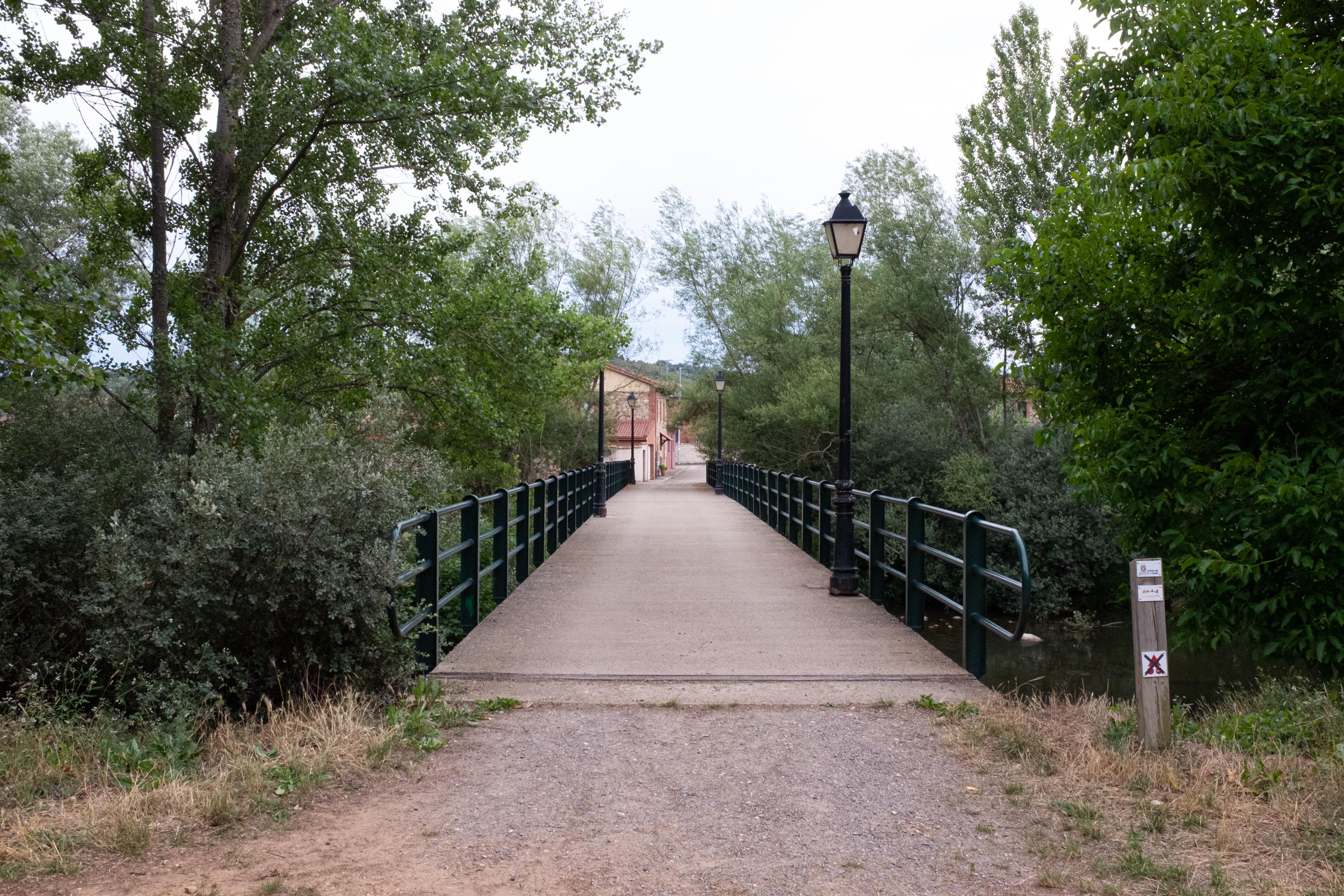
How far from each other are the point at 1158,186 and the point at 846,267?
12.0 feet

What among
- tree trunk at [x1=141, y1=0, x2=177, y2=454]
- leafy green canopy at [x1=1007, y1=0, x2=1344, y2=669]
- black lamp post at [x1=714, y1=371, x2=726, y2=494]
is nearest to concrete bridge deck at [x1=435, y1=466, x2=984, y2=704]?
leafy green canopy at [x1=1007, y1=0, x2=1344, y2=669]

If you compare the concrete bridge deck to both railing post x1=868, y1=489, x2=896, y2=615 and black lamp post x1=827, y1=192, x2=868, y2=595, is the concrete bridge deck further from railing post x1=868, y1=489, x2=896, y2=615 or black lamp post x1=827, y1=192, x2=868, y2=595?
black lamp post x1=827, y1=192, x2=868, y2=595

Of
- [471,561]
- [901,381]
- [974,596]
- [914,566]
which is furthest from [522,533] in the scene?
[901,381]

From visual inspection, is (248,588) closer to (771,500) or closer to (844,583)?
(844,583)

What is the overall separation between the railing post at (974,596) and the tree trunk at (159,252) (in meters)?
9.99

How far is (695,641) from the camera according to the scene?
25.4 feet

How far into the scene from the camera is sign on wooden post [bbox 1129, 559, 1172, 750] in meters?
4.67

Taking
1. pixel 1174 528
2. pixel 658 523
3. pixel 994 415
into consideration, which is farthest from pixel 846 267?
pixel 994 415

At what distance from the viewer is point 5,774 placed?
4535mm

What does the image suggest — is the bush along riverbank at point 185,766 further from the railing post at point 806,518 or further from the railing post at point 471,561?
the railing post at point 806,518

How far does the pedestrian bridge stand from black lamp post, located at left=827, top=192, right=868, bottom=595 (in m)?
0.30

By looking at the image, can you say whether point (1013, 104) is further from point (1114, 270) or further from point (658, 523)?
point (1114, 270)

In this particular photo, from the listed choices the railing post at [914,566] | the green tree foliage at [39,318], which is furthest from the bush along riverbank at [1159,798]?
the green tree foliage at [39,318]

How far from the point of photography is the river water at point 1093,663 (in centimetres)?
1559
